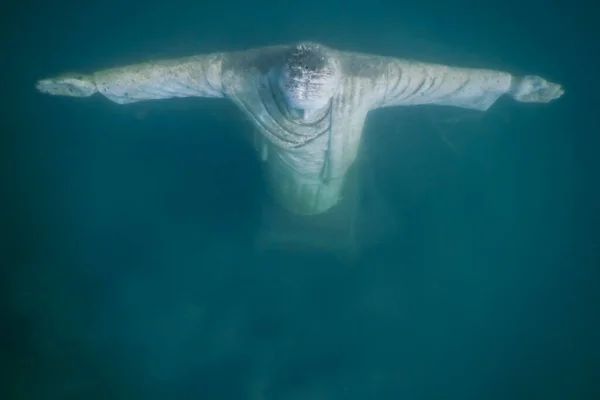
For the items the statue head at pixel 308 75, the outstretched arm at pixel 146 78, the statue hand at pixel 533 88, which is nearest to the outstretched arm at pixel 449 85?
the statue hand at pixel 533 88

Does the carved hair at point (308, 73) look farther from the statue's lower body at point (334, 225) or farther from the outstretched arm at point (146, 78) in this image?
the statue's lower body at point (334, 225)

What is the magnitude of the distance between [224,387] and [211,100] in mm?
3156

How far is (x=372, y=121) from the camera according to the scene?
546 centimetres

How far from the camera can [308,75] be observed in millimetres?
2670

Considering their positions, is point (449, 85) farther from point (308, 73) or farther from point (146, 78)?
point (146, 78)

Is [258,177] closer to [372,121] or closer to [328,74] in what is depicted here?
[372,121]

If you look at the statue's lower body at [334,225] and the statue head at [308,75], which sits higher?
the statue head at [308,75]

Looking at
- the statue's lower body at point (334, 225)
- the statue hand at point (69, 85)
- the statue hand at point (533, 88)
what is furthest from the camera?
the statue's lower body at point (334, 225)

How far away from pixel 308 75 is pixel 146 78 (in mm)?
1205

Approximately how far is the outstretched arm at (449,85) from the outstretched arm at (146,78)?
1149 millimetres

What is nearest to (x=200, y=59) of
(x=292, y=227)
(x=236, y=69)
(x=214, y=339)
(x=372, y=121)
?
(x=236, y=69)

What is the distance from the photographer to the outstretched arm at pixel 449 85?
10.6 feet

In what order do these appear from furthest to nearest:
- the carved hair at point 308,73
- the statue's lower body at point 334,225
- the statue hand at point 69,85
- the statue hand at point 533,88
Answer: the statue's lower body at point 334,225
the statue hand at point 533,88
the statue hand at point 69,85
the carved hair at point 308,73

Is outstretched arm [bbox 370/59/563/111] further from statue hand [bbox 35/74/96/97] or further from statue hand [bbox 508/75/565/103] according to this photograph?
statue hand [bbox 35/74/96/97]
